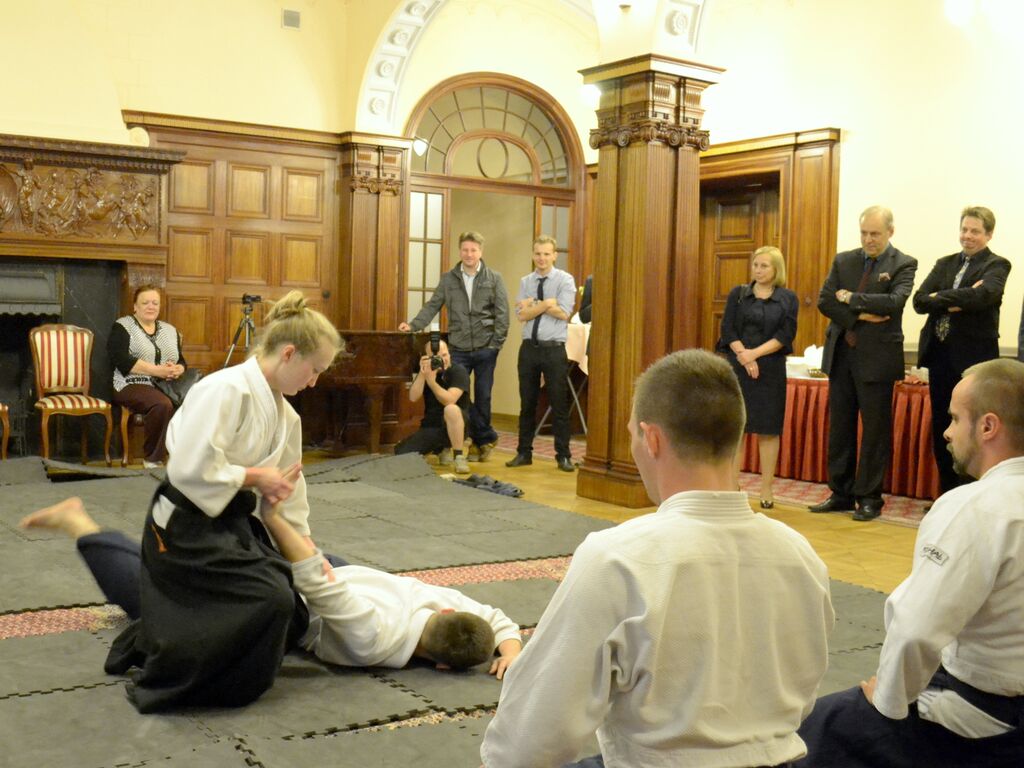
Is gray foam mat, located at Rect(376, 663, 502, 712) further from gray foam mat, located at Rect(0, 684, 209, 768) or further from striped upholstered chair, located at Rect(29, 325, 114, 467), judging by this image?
striped upholstered chair, located at Rect(29, 325, 114, 467)

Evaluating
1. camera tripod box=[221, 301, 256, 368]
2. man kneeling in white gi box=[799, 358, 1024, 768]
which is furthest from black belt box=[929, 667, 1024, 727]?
camera tripod box=[221, 301, 256, 368]

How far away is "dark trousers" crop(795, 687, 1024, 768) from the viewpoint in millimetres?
1957

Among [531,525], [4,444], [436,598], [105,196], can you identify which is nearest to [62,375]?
[4,444]

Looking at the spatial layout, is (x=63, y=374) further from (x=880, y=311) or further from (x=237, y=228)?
(x=880, y=311)

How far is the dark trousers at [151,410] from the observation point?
7445mm

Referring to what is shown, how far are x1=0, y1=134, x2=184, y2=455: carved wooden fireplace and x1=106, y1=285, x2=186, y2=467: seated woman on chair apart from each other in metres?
0.50

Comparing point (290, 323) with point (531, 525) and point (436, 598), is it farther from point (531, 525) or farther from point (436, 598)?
point (531, 525)

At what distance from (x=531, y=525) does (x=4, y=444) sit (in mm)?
3722

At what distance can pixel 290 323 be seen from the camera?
9.61 ft

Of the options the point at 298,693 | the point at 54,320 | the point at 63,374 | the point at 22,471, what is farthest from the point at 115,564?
the point at 54,320

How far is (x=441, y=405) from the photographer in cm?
764

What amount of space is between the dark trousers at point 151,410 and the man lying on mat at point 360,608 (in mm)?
A: 4253

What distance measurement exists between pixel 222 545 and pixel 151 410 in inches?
194

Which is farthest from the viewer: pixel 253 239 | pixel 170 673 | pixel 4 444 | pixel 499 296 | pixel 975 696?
pixel 253 239
